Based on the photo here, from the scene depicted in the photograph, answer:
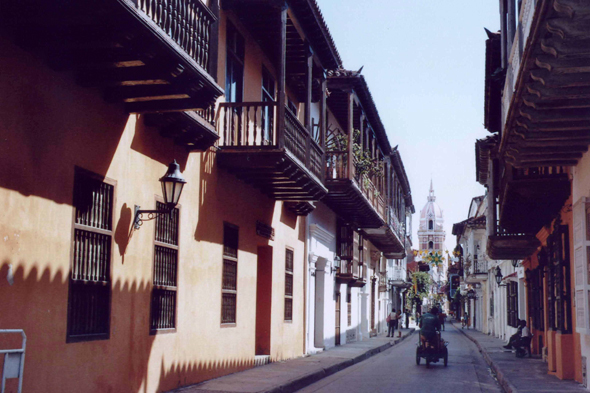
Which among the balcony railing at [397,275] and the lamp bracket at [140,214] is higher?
the balcony railing at [397,275]

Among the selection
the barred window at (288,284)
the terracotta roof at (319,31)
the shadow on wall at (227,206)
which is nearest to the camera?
the shadow on wall at (227,206)

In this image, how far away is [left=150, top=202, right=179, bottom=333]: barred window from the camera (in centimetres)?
1072

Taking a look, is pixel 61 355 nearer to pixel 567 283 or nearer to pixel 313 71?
pixel 567 283

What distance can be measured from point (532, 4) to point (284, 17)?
18.5 ft

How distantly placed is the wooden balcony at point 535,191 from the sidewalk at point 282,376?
513 centimetres

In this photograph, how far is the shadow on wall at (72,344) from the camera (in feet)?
24.0

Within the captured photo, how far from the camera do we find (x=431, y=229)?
153m

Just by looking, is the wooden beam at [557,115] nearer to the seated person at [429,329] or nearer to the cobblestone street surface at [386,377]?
the cobblestone street surface at [386,377]

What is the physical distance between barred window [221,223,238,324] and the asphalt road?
6.67ft

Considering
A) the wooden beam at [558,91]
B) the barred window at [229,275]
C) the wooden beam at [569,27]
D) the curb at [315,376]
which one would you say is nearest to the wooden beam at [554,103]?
the wooden beam at [558,91]

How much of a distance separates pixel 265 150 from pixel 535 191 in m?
4.83

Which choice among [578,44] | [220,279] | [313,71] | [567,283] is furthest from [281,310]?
[578,44]

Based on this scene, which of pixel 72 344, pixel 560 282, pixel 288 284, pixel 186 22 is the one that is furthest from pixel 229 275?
pixel 186 22

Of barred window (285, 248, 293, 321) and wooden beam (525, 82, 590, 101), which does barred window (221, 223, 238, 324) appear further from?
wooden beam (525, 82, 590, 101)
